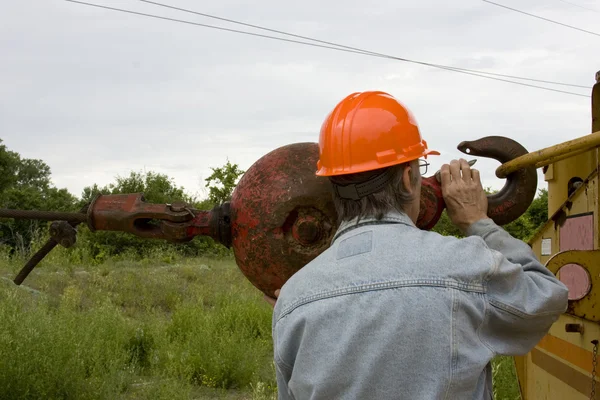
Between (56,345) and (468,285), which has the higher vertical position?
(468,285)

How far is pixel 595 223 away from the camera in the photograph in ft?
9.27

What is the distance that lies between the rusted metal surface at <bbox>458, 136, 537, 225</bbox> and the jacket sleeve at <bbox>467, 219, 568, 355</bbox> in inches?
24.9

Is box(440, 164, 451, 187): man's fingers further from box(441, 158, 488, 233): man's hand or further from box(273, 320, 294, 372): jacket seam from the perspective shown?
box(273, 320, 294, 372): jacket seam

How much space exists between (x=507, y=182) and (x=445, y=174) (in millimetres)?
402

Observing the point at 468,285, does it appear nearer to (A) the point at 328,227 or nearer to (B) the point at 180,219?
(A) the point at 328,227

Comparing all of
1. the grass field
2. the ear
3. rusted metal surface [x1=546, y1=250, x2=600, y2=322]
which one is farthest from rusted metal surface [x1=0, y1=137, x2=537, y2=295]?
the grass field

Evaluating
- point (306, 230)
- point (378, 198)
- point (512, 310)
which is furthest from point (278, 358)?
point (306, 230)

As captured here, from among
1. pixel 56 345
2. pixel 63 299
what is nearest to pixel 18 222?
pixel 63 299

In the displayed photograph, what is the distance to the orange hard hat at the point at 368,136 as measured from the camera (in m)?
1.74

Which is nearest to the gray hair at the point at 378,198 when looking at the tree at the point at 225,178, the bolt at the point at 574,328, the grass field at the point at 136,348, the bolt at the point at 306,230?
the bolt at the point at 306,230

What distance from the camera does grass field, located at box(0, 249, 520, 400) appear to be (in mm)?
5457

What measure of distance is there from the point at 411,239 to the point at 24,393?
182 inches

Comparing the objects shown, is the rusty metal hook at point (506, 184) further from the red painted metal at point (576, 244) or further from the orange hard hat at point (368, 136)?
the orange hard hat at point (368, 136)

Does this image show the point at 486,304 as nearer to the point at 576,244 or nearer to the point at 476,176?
the point at 476,176
